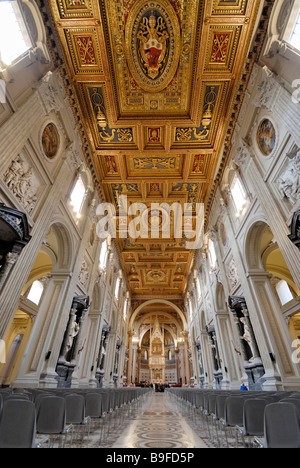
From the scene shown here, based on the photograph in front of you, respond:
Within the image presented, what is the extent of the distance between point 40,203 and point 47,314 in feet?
13.9

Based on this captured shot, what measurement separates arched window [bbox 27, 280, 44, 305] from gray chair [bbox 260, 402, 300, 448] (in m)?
15.1

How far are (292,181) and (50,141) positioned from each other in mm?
8121

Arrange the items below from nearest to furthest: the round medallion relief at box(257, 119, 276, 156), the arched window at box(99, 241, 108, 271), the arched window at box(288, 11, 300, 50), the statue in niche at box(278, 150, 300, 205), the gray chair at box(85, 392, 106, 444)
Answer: the gray chair at box(85, 392, 106, 444) < the statue in niche at box(278, 150, 300, 205) < the arched window at box(288, 11, 300, 50) < the round medallion relief at box(257, 119, 276, 156) < the arched window at box(99, 241, 108, 271)

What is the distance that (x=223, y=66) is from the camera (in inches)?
351

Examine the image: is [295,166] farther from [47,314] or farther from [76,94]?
[47,314]

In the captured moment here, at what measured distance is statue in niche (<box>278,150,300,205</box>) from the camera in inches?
Answer: 247

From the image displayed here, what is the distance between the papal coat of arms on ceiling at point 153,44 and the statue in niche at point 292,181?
621cm

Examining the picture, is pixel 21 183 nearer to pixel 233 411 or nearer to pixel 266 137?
pixel 233 411

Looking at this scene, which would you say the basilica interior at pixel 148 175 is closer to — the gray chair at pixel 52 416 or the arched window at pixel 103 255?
the gray chair at pixel 52 416

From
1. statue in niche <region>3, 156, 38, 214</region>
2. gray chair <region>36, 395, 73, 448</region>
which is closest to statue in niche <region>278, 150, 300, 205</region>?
gray chair <region>36, 395, 73, 448</region>

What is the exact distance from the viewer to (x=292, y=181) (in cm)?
647

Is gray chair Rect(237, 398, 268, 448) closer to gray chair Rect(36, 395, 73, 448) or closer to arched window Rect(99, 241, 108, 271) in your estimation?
gray chair Rect(36, 395, 73, 448)

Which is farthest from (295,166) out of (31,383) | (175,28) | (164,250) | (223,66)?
(164,250)
